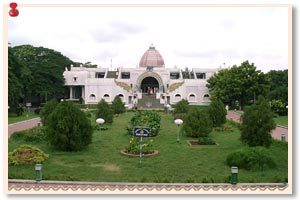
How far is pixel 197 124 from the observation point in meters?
16.9

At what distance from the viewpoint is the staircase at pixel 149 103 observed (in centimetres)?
4223

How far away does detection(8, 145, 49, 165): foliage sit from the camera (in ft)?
35.3

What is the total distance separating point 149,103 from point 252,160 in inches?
1292

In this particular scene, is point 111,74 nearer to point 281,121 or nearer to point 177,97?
point 177,97

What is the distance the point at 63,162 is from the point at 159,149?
13.4 ft

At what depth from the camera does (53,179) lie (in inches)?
339

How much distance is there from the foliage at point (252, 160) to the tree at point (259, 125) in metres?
2.51

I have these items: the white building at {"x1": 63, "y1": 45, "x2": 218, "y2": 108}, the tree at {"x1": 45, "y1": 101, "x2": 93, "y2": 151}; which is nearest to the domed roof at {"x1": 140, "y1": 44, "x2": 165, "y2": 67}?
the white building at {"x1": 63, "y1": 45, "x2": 218, "y2": 108}

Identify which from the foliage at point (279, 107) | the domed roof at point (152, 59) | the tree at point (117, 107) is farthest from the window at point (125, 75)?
the foliage at point (279, 107)

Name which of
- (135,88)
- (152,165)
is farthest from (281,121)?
(135,88)

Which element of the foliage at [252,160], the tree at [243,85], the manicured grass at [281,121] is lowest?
the foliage at [252,160]

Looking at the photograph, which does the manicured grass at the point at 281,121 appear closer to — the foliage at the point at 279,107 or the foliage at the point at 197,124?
the foliage at the point at 279,107

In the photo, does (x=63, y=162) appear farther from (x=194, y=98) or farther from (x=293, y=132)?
(x=194, y=98)

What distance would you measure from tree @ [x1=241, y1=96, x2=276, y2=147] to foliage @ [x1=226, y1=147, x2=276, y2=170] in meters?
2.51
